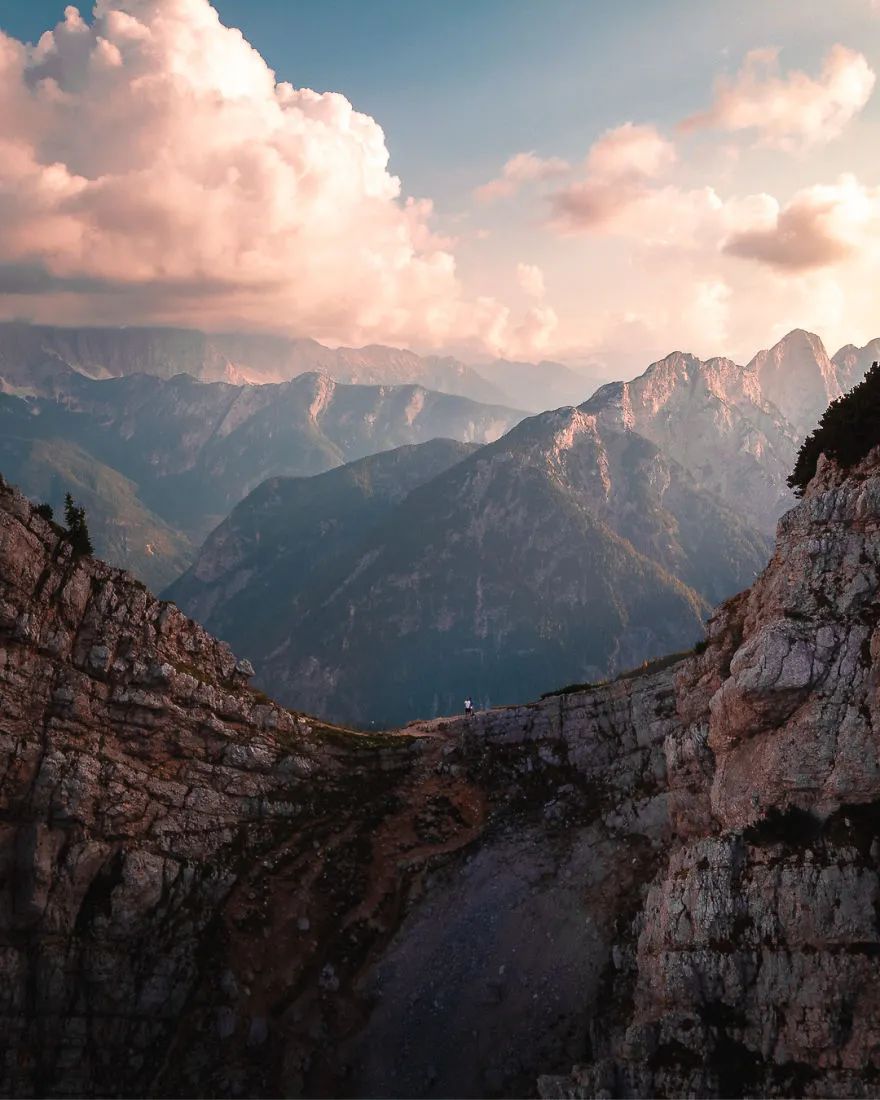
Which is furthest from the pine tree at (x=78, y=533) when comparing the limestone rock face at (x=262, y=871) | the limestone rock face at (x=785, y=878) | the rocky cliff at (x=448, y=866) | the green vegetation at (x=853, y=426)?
the green vegetation at (x=853, y=426)

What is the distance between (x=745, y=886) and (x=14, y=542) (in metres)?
66.7

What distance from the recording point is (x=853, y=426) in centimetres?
6581

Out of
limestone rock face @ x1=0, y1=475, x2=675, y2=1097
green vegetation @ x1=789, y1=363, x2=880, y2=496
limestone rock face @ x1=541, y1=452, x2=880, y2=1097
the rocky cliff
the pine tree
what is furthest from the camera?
the pine tree

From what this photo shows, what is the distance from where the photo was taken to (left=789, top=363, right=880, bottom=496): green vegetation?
6456 centimetres

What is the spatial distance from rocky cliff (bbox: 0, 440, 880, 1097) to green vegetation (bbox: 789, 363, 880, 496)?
2.00 metres

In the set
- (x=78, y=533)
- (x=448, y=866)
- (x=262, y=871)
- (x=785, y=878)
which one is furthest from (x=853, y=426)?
(x=78, y=533)

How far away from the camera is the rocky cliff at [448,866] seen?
53.2 metres

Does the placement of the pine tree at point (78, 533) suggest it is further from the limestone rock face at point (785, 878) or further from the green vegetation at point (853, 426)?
the green vegetation at point (853, 426)

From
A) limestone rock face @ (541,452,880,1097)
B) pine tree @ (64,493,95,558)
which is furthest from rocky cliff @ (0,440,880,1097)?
pine tree @ (64,493,95,558)

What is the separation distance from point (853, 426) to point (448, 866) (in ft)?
172

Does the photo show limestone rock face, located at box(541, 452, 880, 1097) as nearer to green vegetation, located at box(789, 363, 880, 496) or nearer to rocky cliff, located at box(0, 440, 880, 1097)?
rocky cliff, located at box(0, 440, 880, 1097)

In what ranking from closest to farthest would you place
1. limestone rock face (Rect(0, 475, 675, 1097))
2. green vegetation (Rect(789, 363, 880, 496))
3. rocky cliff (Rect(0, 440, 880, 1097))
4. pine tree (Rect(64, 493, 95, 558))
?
rocky cliff (Rect(0, 440, 880, 1097)), green vegetation (Rect(789, 363, 880, 496)), limestone rock face (Rect(0, 475, 675, 1097)), pine tree (Rect(64, 493, 95, 558))

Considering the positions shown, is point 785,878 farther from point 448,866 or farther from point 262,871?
point 262,871

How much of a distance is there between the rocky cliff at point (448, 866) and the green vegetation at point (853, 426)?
200 centimetres
